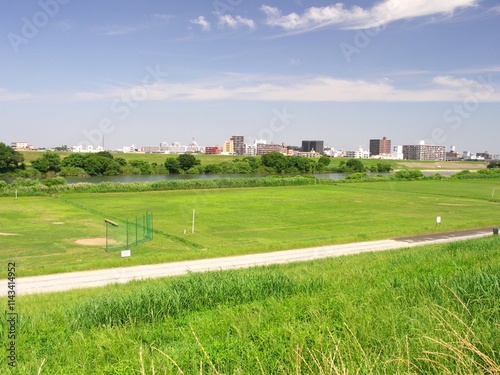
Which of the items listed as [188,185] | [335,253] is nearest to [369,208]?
[335,253]

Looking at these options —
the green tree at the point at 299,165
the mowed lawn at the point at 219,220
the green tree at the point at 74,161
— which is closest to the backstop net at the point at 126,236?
the mowed lawn at the point at 219,220

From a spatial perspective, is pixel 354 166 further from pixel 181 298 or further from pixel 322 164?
pixel 181 298

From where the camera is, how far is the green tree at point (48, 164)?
97.9 m

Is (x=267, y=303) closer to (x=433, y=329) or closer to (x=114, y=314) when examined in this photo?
(x=114, y=314)

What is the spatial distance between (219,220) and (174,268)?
18349 millimetres

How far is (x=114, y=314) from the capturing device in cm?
760

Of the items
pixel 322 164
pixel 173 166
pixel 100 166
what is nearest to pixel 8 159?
pixel 100 166

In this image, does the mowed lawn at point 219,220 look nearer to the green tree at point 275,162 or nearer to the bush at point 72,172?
the bush at point 72,172

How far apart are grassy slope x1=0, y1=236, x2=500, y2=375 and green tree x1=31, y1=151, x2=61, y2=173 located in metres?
98.7

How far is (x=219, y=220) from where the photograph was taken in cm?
3856

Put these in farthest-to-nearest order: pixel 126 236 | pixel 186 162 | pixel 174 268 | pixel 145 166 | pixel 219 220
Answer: pixel 186 162, pixel 145 166, pixel 219 220, pixel 126 236, pixel 174 268

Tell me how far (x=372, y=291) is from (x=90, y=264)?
16.1 m

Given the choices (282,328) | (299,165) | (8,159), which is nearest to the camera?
(282,328)

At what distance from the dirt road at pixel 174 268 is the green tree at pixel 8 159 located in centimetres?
8820
